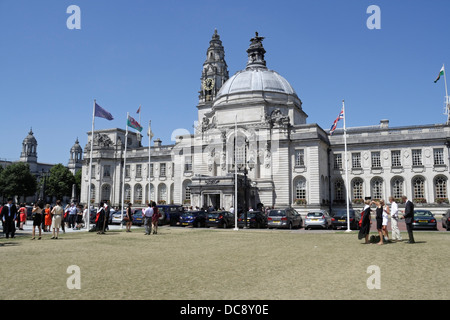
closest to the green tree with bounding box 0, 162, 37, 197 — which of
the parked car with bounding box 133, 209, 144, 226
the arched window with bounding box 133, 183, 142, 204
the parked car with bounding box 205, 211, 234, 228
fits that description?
the arched window with bounding box 133, 183, 142, 204

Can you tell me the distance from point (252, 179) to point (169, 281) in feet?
135

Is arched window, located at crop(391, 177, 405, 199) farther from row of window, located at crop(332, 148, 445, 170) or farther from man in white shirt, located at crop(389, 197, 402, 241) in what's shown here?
man in white shirt, located at crop(389, 197, 402, 241)

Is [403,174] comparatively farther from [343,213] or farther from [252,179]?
[343,213]

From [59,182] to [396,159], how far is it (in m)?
76.1

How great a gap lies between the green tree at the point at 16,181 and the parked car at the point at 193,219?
7097 cm

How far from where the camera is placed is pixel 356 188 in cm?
5197

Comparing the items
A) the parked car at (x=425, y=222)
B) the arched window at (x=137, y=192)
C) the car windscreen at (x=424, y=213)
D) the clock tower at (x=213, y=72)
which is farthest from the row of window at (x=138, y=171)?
the parked car at (x=425, y=222)

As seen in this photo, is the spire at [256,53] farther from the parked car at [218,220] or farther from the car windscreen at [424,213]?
the car windscreen at [424,213]

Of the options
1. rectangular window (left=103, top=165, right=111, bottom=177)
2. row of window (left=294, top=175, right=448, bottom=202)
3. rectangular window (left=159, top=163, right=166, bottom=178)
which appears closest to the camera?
row of window (left=294, top=175, right=448, bottom=202)

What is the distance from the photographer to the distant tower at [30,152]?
126m

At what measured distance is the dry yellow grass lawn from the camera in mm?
7238

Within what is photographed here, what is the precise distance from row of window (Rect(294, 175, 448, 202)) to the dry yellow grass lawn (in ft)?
112
